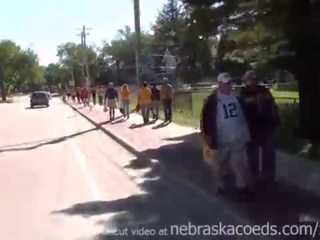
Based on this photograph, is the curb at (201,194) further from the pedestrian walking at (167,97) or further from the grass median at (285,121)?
the pedestrian walking at (167,97)

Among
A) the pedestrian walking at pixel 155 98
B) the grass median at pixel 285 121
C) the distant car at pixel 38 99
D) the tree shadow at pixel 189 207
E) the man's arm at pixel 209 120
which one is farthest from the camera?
the distant car at pixel 38 99

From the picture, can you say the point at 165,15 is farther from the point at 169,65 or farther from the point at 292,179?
the point at 292,179

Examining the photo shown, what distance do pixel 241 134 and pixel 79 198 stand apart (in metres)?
3.09

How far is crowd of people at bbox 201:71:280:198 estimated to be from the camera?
1027cm

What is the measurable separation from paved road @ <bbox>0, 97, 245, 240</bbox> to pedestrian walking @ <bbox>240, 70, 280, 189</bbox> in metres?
1.25

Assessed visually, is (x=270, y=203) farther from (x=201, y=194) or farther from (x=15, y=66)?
(x=15, y=66)

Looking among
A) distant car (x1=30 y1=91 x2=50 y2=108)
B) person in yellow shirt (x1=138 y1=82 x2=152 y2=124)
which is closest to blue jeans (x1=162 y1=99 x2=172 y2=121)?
person in yellow shirt (x1=138 y1=82 x2=152 y2=124)

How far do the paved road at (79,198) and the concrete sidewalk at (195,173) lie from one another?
0.45 m

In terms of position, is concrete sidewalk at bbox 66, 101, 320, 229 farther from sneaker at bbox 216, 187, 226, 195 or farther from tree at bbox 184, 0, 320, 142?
tree at bbox 184, 0, 320, 142

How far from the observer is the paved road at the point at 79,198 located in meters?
9.36

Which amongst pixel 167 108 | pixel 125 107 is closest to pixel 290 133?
pixel 167 108

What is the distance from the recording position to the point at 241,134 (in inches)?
403

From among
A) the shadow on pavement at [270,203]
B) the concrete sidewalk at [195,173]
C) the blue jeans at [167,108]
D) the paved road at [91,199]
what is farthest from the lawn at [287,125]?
the paved road at [91,199]

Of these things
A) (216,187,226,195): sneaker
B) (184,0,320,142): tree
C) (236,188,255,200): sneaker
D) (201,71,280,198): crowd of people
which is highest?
(184,0,320,142): tree
